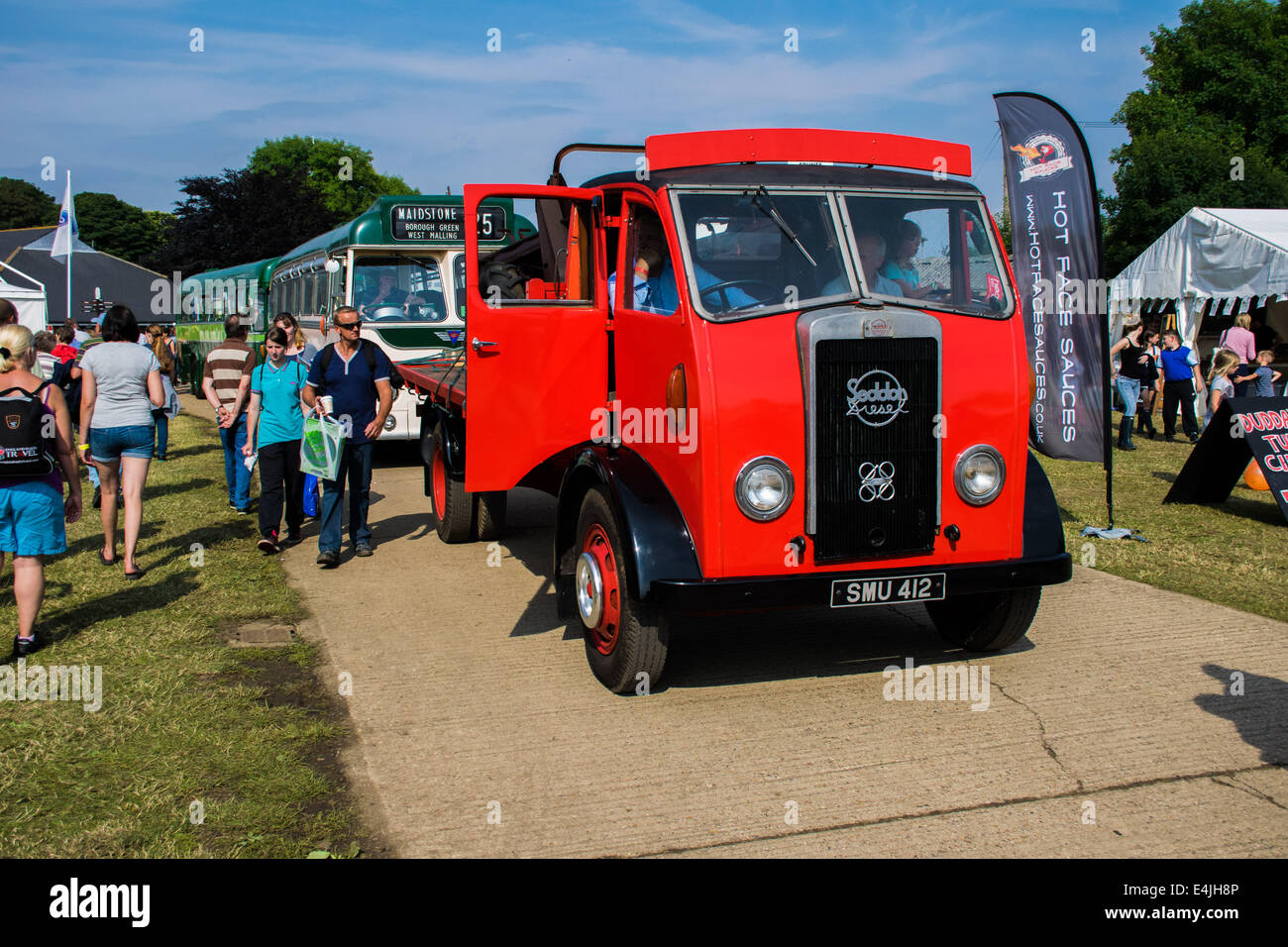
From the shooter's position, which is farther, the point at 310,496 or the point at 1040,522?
the point at 310,496

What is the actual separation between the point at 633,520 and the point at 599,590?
1.85ft

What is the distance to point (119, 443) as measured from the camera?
7633mm

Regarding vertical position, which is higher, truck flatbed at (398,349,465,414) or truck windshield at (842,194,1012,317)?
truck windshield at (842,194,1012,317)

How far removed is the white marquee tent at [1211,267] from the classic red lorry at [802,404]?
16.1 meters

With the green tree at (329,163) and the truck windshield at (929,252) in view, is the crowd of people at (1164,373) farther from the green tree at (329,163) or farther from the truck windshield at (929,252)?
the green tree at (329,163)

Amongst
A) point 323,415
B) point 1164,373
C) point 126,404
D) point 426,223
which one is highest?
point 426,223

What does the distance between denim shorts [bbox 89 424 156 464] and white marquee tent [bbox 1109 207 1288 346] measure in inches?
733

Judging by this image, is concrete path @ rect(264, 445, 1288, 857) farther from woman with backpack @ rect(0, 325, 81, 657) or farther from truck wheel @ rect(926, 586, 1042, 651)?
woman with backpack @ rect(0, 325, 81, 657)

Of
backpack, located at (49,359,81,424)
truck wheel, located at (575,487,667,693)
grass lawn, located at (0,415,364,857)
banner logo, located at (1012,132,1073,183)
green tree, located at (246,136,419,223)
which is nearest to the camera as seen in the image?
grass lawn, located at (0,415,364,857)

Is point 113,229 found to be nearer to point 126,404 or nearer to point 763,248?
point 126,404

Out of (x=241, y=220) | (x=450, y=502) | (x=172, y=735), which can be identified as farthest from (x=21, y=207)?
(x=172, y=735)

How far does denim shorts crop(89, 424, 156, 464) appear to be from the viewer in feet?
24.9

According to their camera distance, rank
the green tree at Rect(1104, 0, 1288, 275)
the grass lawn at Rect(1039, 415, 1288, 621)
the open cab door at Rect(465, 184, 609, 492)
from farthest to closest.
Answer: the green tree at Rect(1104, 0, 1288, 275), the grass lawn at Rect(1039, 415, 1288, 621), the open cab door at Rect(465, 184, 609, 492)

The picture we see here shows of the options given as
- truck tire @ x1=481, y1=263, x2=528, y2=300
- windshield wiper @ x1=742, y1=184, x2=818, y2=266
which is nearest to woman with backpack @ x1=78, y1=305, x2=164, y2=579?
truck tire @ x1=481, y1=263, x2=528, y2=300
